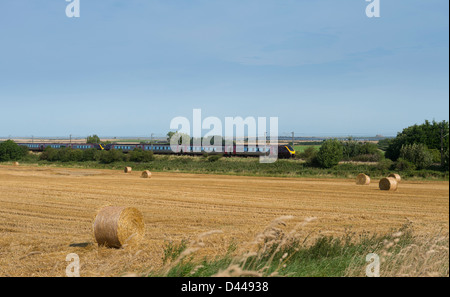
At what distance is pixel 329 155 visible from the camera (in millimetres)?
51188

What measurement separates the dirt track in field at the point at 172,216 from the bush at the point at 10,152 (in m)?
49.9

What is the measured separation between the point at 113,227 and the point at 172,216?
6.54 m

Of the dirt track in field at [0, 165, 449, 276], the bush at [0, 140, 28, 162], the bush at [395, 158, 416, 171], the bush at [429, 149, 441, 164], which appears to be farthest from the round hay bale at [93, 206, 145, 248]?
the bush at [0, 140, 28, 162]

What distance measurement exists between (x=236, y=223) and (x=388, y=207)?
28.1ft

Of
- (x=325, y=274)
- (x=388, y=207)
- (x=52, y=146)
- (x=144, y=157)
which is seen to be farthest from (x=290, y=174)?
(x=52, y=146)

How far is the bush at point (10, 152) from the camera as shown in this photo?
238 ft

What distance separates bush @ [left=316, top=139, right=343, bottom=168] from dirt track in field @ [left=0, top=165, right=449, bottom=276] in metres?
21.6

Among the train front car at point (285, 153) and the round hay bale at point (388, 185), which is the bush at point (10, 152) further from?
the round hay bale at point (388, 185)

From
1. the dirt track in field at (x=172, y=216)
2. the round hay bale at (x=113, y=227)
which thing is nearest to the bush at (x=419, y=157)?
the dirt track in field at (x=172, y=216)

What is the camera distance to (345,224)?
15789 millimetres

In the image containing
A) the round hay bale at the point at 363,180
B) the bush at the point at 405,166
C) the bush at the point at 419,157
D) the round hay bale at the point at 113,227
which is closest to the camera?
the round hay bale at the point at 113,227

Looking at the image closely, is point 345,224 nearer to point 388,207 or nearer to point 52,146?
point 388,207
